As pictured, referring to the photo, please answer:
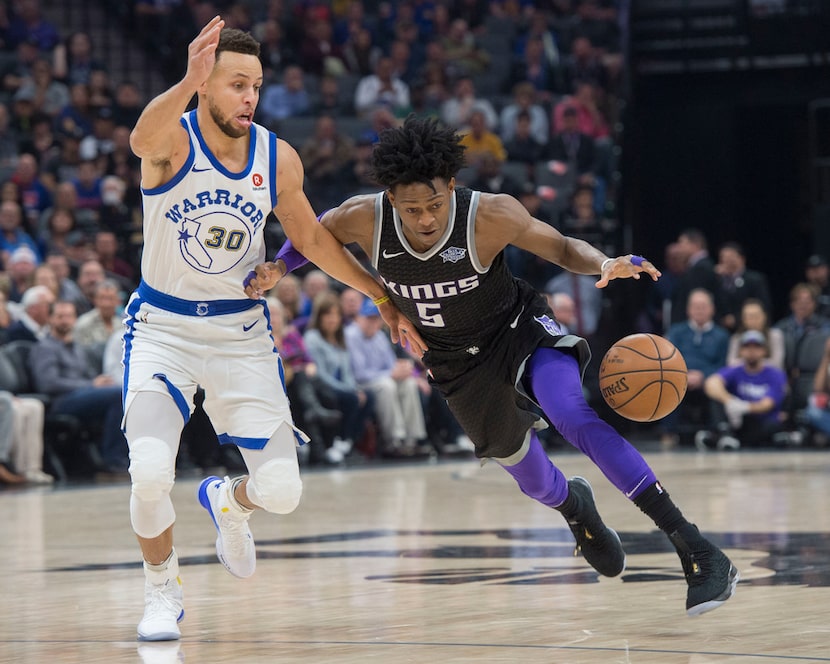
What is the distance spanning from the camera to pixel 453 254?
17.8 ft

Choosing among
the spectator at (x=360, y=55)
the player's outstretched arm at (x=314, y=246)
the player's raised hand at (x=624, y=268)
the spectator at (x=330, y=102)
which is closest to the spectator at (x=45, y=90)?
the spectator at (x=330, y=102)

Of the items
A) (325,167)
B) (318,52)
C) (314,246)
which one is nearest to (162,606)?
(314,246)

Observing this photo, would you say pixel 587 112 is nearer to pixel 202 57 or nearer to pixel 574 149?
pixel 574 149

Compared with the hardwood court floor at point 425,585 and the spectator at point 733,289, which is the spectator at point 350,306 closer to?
the hardwood court floor at point 425,585

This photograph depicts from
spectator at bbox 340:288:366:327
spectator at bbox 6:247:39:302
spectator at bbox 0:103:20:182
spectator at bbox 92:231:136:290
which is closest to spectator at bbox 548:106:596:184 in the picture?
spectator at bbox 340:288:366:327

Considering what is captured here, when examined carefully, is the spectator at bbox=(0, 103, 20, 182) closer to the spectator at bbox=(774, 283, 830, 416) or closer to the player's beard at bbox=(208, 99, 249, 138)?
the spectator at bbox=(774, 283, 830, 416)

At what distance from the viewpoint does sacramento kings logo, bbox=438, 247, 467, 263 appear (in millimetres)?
5410

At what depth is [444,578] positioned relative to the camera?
6.15 meters

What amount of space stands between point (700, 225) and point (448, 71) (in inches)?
146

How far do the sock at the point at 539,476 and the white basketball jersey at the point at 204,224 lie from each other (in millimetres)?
1351

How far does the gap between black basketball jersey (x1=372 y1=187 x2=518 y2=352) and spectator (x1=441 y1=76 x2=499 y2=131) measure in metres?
10.5

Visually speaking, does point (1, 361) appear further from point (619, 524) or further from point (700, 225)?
point (700, 225)

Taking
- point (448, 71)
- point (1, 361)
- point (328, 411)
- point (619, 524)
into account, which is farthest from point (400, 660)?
point (448, 71)

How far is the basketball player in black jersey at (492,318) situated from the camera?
16.6ft
